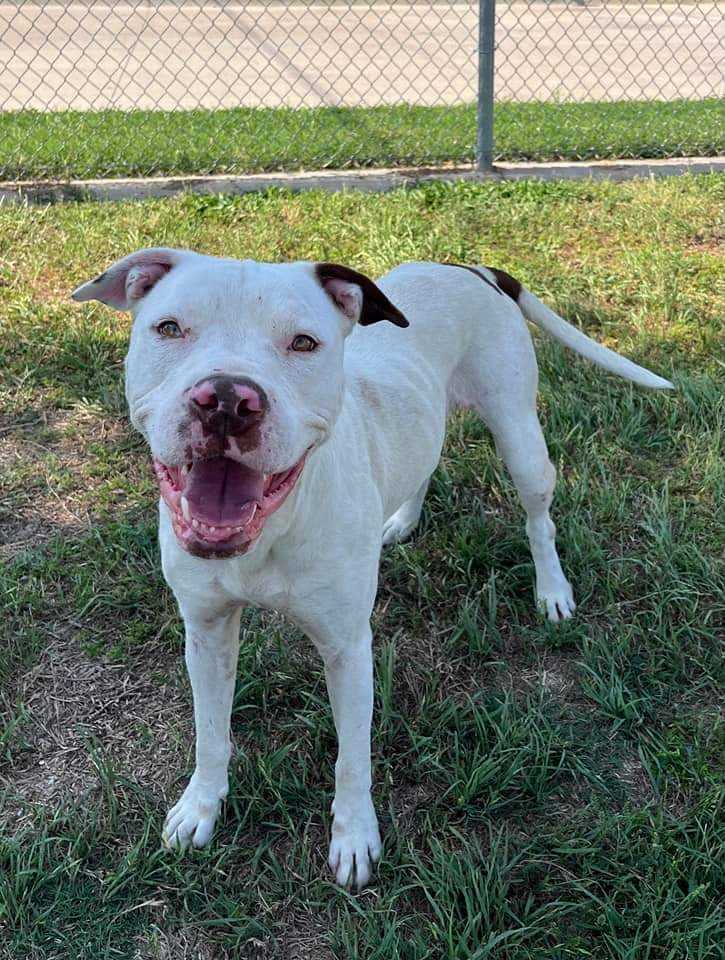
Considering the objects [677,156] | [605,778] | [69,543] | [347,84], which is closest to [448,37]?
[347,84]

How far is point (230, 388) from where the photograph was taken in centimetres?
177

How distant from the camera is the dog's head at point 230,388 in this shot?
5.92ft

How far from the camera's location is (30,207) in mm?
6316

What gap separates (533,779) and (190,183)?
5209mm

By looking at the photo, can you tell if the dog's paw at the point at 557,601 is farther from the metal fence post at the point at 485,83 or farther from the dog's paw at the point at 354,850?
the metal fence post at the point at 485,83

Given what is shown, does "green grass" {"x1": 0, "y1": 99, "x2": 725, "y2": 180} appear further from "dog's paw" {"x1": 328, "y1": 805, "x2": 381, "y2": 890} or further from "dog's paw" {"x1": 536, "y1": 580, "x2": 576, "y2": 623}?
"dog's paw" {"x1": 328, "y1": 805, "x2": 381, "y2": 890}

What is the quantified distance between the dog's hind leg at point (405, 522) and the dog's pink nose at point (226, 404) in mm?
1938

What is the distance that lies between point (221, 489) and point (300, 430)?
0.19m

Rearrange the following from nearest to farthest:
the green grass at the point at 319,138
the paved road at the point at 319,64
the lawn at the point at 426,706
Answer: the lawn at the point at 426,706 < the green grass at the point at 319,138 < the paved road at the point at 319,64

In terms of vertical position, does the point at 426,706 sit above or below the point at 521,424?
below

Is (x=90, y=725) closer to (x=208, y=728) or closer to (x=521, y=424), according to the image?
(x=208, y=728)

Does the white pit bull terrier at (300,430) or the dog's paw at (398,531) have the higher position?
the white pit bull terrier at (300,430)

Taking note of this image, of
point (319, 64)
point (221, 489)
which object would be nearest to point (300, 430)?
point (221, 489)

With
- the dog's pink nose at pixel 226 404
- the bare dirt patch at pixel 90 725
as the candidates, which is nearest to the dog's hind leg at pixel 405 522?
the bare dirt patch at pixel 90 725
